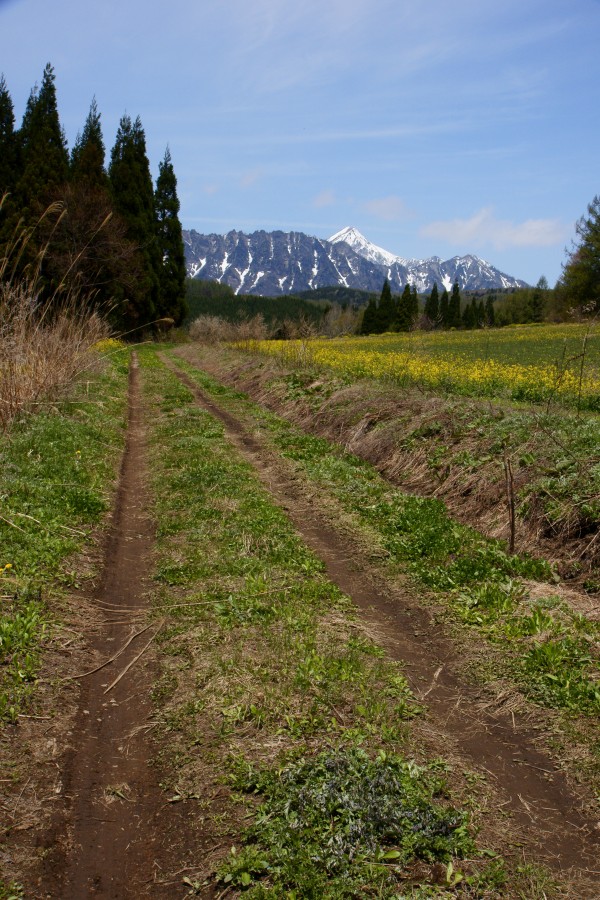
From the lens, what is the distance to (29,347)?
387 inches

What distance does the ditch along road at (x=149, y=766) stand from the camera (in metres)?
2.67

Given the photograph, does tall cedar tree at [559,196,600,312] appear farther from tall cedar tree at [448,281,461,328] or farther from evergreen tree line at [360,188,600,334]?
tall cedar tree at [448,281,461,328]

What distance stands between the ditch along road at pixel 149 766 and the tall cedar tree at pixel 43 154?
28.2 m

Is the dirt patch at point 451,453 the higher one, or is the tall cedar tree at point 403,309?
the tall cedar tree at point 403,309

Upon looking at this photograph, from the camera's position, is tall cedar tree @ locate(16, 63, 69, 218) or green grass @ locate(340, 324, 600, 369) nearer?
green grass @ locate(340, 324, 600, 369)

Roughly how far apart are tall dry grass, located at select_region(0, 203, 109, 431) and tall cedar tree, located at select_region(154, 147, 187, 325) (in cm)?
3476

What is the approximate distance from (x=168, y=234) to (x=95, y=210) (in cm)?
1786

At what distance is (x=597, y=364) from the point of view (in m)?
19.6

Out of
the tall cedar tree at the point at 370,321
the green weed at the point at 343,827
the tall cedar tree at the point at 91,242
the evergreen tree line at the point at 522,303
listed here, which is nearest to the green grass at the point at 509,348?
the evergreen tree line at the point at 522,303

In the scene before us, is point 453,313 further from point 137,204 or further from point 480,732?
point 480,732

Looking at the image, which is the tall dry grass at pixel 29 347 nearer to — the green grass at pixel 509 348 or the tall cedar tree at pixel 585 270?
the green grass at pixel 509 348

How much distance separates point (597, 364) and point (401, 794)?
19.3m

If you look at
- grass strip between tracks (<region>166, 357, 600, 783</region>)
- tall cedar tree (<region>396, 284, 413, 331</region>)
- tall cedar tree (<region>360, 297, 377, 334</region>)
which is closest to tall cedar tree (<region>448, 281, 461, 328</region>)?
tall cedar tree (<region>396, 284, 413, 331</region>)

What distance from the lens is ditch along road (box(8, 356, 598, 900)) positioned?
2668 mm
